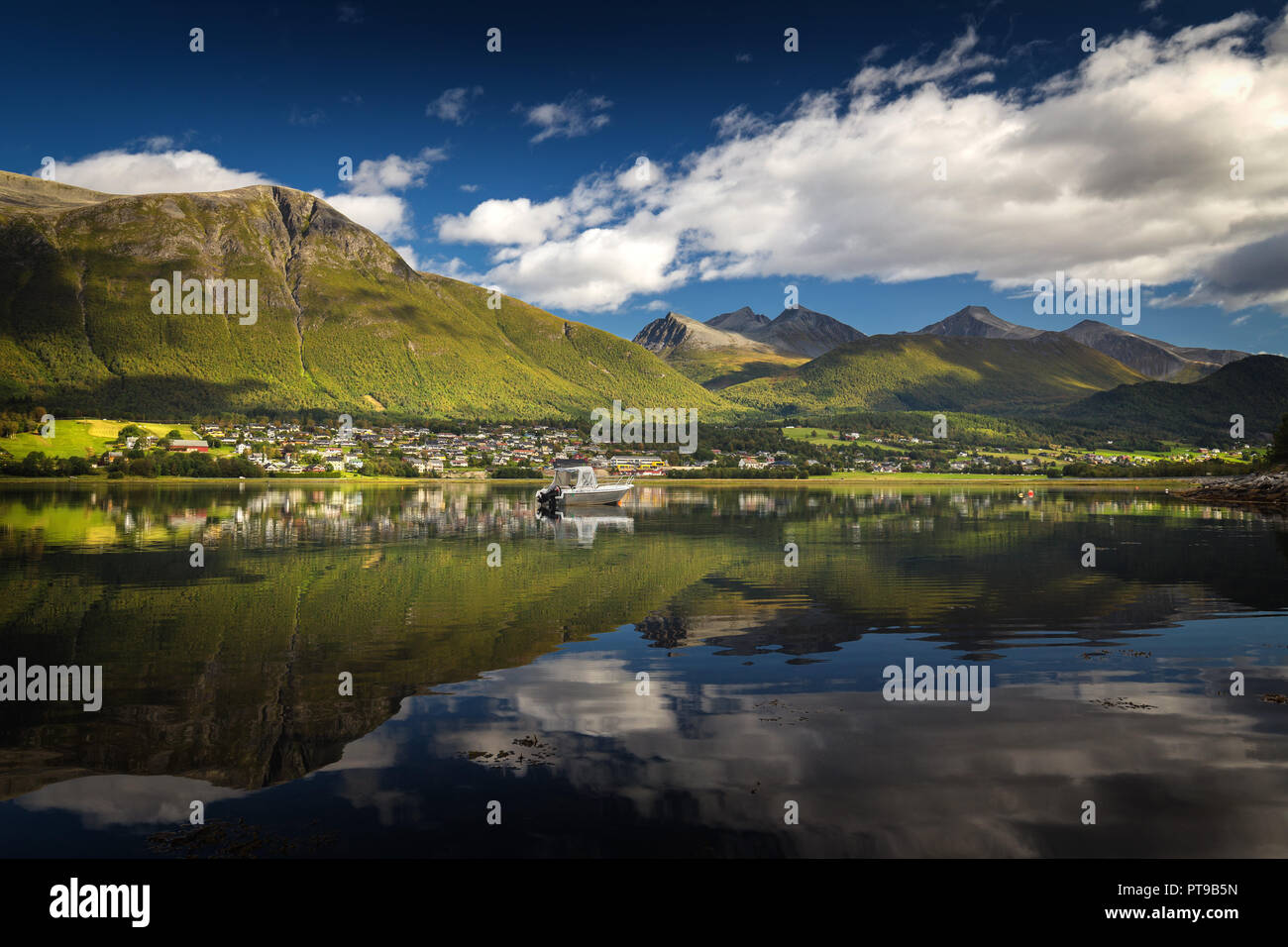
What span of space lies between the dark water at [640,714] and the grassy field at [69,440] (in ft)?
440

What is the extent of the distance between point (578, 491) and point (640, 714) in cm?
7628

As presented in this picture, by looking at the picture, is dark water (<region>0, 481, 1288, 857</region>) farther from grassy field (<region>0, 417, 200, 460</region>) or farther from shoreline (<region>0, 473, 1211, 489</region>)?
grassy field (<region>0, 417, 200, 460</region>)

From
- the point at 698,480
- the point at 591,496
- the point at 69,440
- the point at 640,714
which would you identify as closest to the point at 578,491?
the point at 591,496

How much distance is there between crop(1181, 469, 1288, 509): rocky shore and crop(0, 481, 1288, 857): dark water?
6210cm

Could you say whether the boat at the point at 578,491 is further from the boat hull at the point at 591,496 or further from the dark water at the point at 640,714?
the dark water at the point at 640,714

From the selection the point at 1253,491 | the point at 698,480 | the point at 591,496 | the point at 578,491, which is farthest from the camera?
the point at 698,480

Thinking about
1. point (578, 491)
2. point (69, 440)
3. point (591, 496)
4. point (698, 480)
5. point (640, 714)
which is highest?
point (69, 440)

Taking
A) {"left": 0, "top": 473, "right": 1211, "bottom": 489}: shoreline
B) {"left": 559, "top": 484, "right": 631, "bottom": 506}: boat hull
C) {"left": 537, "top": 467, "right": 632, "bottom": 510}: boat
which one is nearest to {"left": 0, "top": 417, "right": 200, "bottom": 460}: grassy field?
{"left": 0, "top": 473, "right": 1211, "bottom": 489}: shoreline

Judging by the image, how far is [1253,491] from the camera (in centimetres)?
8456

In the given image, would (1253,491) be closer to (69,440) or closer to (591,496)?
(591,496)

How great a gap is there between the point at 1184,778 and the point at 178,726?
1472 centimetres

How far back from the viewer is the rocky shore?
259 ft
